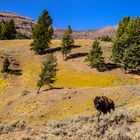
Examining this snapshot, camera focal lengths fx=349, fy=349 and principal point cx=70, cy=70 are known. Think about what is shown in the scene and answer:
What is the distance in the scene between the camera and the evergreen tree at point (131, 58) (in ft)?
289

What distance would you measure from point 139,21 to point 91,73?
24731 mm

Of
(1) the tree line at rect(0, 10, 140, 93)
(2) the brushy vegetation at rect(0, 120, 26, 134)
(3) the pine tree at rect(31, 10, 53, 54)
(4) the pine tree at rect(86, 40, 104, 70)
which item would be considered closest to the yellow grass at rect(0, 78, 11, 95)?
(1) the tree line at rect(0, 10, 140, 93)

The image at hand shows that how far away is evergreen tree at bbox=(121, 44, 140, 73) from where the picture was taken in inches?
3464

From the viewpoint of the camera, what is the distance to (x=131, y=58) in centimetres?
8800

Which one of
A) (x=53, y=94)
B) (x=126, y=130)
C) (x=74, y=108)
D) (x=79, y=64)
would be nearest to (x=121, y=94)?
(x=74, y=108)

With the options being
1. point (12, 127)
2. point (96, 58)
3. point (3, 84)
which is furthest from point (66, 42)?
point (12, 127)

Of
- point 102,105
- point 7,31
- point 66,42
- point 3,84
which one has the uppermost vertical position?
point 102,105

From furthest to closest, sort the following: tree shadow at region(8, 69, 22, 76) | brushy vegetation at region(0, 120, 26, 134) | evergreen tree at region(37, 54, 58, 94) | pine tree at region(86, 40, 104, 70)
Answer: tree shadow at region(8, 69, 22, 76), pine tree at region(86, 40, 104, 70), evergreen tree at region(37, 54, 58, 94), brushy vegetation at region(0, 120, 26, 134)

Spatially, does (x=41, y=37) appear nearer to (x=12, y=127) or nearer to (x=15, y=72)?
(x=15, y=72)

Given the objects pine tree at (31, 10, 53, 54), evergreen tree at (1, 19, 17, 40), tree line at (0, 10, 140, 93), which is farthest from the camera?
evergreen tree at (1, 19, 17, 40)

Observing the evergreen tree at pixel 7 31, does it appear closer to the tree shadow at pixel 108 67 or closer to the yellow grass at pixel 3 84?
the yellow grass at pixel 3 84

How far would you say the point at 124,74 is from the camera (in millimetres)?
88875

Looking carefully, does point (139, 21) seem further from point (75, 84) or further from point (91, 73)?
point (75, 84)

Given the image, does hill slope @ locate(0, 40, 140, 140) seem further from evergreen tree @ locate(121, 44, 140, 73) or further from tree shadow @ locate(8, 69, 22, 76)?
evergreen tree @ locate(121, 44, 140, 73)
